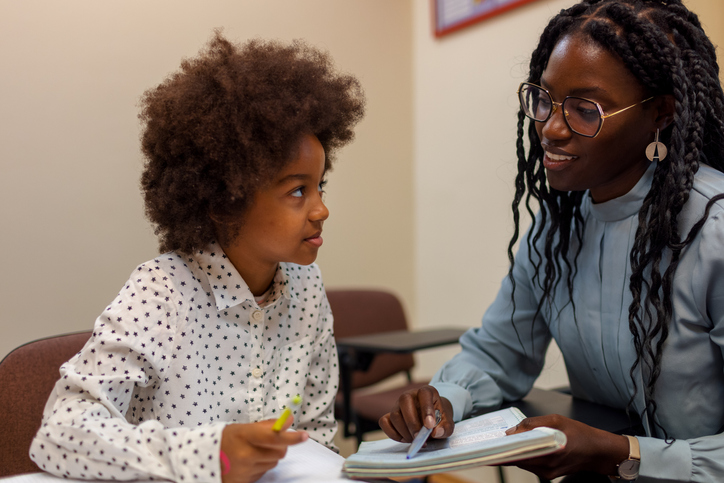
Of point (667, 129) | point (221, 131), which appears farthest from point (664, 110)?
Result: point (221, 131)

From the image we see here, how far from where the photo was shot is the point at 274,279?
1238 mm

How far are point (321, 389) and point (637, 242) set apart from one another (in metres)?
0.71

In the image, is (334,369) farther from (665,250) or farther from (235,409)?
(665,250)

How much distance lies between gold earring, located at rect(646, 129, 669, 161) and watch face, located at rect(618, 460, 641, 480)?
57cm

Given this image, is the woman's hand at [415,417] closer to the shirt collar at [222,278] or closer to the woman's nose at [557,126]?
the shirt collar at [222,278]

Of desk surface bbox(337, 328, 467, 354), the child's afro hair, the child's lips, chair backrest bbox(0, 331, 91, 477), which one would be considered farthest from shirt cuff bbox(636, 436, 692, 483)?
chair backrest bbox(0, 331, 91, 477)

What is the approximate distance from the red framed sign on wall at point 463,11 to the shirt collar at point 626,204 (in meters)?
1.58

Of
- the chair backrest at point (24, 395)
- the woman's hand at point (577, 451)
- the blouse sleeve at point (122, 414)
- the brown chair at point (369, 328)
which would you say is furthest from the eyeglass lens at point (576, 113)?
the brown chair at point (369, 328)

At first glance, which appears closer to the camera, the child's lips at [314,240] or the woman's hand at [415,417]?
the woman's hand at [415,417]

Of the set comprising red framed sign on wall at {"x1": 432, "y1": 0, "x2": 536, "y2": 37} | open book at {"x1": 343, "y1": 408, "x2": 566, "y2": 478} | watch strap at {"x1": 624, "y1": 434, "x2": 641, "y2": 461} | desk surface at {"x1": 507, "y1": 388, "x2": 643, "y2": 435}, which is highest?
red framed sign on wall at {"x1": 432, "y1": 0, "x2": 536, "y2": 37}

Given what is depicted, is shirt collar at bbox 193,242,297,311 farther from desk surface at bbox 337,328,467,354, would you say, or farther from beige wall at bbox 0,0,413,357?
beige wall at bbox 0,0,413,357

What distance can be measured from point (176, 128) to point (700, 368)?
3.50 ft

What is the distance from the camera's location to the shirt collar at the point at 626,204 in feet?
3.94

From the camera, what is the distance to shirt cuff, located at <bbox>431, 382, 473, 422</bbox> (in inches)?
48.0
